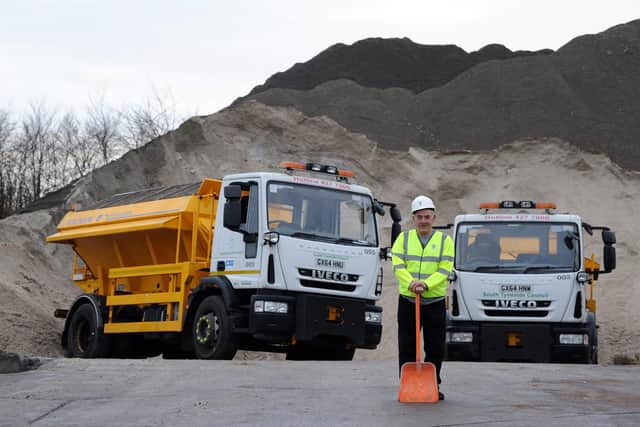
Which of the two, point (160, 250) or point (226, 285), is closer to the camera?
point (226, 285)

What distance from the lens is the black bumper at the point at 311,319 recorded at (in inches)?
590

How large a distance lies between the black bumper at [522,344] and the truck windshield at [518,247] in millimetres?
951

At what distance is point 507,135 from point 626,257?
7310mm

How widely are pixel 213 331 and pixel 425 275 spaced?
6.85 meters

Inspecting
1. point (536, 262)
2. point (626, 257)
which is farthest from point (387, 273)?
point (536, 262)

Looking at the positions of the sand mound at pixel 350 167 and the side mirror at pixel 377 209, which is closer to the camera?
the side mirror at pixel 377 209

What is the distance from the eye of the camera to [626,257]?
31.2m

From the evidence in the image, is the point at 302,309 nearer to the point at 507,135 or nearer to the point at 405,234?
the point at 405,234

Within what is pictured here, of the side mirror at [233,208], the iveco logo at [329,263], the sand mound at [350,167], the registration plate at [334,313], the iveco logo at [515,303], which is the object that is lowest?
the registration plate at [334,313]

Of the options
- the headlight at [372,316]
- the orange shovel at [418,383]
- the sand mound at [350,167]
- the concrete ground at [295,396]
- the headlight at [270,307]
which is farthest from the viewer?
the sand mound at [350,167]

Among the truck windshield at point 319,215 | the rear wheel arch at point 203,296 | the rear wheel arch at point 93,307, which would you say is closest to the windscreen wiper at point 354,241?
the truck windshield at point 319,215

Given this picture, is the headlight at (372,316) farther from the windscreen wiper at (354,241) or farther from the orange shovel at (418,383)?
the orange shovel at (418,383)

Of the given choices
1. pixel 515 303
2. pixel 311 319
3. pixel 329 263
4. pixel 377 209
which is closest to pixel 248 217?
pixel 329 263

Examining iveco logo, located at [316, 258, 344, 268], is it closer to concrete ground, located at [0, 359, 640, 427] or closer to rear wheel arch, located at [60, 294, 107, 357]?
concrete ground, located at [0, 359, 640, 427]
